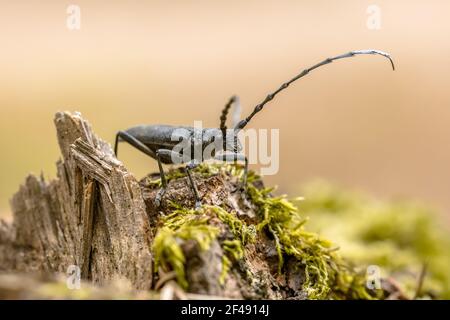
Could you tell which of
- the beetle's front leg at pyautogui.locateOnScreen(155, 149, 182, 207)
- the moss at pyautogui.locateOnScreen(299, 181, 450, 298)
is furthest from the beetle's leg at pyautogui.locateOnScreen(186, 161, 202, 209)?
the moss at pyautogui.locateOnScreen(299, 181, 450, 298)

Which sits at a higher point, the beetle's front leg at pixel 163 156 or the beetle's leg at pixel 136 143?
the beetle's leg at pixel 136 143

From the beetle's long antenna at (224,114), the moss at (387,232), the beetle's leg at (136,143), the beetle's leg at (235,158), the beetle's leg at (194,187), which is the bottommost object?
the moss at (387,232)

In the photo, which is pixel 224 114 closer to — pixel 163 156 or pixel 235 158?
pixel 235 158

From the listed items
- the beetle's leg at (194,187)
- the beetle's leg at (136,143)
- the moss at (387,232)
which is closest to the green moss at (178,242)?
the beetle's leg at (194,187)

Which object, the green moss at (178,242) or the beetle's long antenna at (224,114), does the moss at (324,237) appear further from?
the beetle's long antenna at (224,114)

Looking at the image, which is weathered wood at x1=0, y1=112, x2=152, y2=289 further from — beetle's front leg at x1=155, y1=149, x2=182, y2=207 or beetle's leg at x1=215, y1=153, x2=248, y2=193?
beetle's leg at x1=215, y1=153, x2=248, y2=193

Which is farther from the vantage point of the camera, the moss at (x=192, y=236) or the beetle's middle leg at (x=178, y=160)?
the beetle's middle leg at (x=178, y=160)

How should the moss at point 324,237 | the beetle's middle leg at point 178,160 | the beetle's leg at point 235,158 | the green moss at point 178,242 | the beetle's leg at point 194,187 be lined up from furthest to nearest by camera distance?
1. the beetle's leg at point 235,158
2. the beetle's middle leg at point 178,160
3. the beetle's leg at point 194,187
4. the moss at point 324,237
5. the green moss at point 178,242

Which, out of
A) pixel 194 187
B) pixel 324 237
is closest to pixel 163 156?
pixel 194 187
